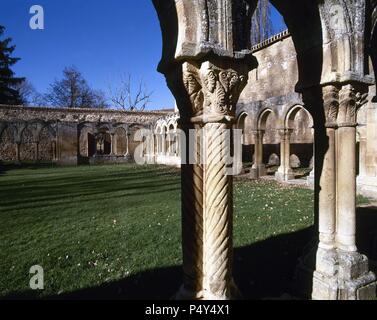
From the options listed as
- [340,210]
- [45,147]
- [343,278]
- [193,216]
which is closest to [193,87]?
[193,216]

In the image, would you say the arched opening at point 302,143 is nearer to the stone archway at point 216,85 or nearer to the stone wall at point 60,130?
the stone wall at point 60,130

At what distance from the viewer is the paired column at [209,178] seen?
2072 mm

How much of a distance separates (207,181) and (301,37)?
82.7 inches

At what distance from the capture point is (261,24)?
25859mm

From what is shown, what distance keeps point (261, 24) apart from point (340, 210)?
26.5 m

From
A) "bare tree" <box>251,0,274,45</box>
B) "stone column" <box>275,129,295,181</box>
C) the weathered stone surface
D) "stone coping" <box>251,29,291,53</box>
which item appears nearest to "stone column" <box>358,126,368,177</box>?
"stone column" <box>275,129,295,181</box>

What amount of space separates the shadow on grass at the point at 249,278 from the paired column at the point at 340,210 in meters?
0.38

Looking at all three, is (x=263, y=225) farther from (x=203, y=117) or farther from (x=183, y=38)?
(x=183, y=38)

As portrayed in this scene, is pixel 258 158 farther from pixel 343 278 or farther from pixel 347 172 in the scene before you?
pixel 343 278

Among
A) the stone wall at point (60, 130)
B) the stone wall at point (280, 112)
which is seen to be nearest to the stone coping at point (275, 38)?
the stone wall at point (280, 112)

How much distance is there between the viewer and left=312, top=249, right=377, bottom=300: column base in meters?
2.82

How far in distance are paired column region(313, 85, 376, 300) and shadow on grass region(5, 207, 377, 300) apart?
14.8 inches

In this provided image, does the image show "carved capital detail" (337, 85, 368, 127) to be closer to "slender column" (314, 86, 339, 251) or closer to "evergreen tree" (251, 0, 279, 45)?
"slender column" (314, 86, 339, 251)

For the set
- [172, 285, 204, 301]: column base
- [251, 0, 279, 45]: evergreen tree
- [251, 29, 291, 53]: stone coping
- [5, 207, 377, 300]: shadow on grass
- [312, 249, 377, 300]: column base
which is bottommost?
[5, 207, 377, 300]: shadow on grass
